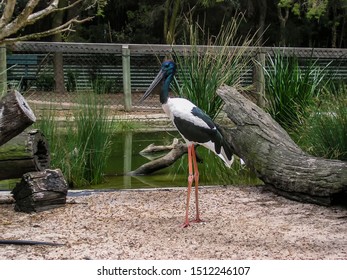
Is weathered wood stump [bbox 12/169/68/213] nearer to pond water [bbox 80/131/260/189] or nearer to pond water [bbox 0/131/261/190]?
pond water [bbox 0/131/261/190]

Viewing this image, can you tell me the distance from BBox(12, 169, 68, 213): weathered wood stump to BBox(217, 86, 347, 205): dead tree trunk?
5.63ft

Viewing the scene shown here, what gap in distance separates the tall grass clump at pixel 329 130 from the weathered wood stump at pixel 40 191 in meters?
2.45

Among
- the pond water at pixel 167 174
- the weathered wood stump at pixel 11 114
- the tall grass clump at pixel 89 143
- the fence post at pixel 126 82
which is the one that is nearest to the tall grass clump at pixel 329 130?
the pond water at pixel 167 174

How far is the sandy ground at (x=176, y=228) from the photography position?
4437mm

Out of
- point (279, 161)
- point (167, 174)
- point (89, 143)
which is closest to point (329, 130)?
point (279, 161)

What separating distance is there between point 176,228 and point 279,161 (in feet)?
4.54

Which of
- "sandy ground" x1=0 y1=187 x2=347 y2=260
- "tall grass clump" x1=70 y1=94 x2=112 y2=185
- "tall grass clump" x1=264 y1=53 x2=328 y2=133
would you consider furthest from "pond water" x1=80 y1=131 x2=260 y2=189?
"sandy ground" x1=0 y1=187 x2=347 y2=260

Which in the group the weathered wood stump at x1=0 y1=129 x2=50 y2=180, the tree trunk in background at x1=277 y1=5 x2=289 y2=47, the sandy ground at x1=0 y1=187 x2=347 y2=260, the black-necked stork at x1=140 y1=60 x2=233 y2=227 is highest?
the tree trunk in background at x1=277 y1=5 x2=289 y2=47

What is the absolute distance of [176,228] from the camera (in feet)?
16.6

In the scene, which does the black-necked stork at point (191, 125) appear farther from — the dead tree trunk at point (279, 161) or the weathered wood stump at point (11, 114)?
the weathered wood stump at point (11, 114)

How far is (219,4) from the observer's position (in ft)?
62.3

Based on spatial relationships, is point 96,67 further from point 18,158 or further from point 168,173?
point 18,158

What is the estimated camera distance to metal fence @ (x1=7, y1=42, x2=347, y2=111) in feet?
42.7

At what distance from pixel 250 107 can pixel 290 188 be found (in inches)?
42.1
